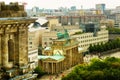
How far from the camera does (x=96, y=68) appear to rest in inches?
2283

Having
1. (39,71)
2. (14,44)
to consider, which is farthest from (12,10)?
(39,71)

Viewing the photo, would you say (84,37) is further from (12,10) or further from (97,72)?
(12,10)

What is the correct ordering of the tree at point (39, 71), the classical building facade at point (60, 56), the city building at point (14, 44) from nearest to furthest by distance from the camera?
1. the city building at point (14, 44)
2. the tree at point (39, 71)
3. the classical building facade at point (60, 56)

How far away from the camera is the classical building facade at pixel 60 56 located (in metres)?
76.3

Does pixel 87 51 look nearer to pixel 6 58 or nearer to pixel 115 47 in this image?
pixel 115 47

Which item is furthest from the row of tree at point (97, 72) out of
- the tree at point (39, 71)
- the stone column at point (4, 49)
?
the stone column at point (4, 49)

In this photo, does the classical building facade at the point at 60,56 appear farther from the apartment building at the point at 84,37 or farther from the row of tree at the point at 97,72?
the row of tree at the point at 97,72

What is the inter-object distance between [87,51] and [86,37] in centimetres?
456

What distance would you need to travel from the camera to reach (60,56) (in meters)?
80.2

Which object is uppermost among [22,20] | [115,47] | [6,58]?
[22,20]

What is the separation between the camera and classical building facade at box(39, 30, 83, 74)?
76312mm

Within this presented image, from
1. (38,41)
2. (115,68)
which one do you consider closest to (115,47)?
(38,41)

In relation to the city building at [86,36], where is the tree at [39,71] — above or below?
below

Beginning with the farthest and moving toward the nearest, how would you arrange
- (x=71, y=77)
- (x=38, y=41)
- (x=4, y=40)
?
1. (x=38, y=41)
2. (x=71, y=77)
3. (x=4, y=40)
